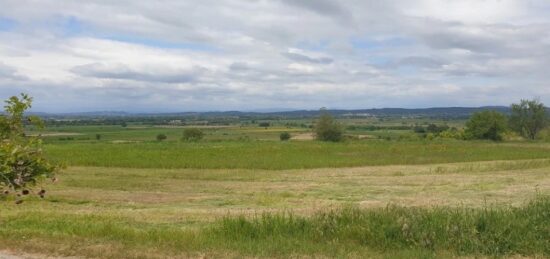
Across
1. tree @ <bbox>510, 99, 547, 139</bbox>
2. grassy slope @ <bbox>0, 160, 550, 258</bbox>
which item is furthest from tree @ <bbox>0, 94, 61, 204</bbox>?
tree @ <bbox>510, 99, 547, 139</bbox>

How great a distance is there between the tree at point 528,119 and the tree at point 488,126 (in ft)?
40.6

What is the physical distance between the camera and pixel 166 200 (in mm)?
18953

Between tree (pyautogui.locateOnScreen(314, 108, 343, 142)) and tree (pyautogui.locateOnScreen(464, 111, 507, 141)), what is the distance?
65.1ft

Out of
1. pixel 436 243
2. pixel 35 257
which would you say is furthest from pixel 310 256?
Answer: pixel 35 257

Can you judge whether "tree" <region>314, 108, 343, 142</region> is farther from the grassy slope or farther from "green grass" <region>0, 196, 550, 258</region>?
"green grass" <region>0, 196, 550, 258</region>

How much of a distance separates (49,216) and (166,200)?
6481 mm

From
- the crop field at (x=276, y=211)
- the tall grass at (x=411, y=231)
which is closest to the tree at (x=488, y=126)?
the crop field at (x=276, y=211)

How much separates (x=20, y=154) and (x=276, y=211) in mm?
7994

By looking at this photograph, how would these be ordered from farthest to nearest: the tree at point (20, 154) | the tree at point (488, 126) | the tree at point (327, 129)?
the tree at point (327, 129), the tree at point (488, 126), the tree at point (20, 154)

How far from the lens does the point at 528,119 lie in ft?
309

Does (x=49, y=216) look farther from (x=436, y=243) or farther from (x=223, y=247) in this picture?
(x=436, y=243)

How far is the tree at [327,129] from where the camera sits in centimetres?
8369

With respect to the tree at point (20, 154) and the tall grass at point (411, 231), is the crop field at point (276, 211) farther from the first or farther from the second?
the tree at point (20, 154)

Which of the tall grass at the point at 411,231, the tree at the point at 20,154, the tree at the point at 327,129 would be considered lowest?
the tree at the point at 327,129
